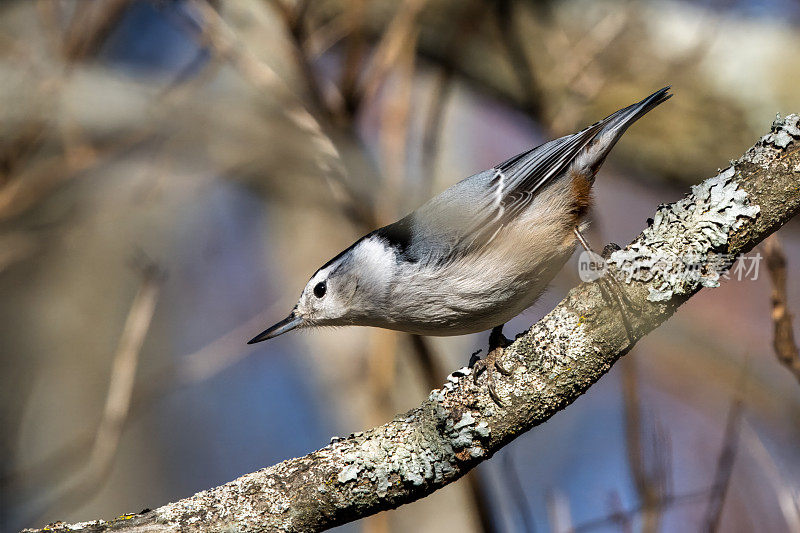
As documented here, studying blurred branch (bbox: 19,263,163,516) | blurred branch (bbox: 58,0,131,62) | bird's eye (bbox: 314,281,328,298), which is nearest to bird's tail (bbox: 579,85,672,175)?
bird's eye (bbox: 314,281,328,298)

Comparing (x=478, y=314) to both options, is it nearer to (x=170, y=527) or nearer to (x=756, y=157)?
(x=756, y=157)

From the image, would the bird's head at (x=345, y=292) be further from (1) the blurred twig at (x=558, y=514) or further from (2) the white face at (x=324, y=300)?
(1) the blurred twig at (x=558, y=514)

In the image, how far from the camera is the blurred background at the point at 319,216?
2.08 m

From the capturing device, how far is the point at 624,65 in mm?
2795

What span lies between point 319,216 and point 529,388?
279cm

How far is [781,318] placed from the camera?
1.30 metres

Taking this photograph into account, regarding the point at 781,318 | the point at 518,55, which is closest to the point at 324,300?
the point at 781,318

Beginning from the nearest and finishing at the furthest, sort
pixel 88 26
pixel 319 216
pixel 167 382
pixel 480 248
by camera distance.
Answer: pixel 480 248 < pixel 167 382 < pixel 88 26 < pixel 319 216

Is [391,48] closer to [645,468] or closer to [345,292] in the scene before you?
[345,292]

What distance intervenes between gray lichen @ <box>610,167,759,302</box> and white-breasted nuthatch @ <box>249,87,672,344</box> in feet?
1.47

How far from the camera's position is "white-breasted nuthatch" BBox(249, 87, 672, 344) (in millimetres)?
1615

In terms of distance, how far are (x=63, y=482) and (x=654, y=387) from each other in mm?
2583

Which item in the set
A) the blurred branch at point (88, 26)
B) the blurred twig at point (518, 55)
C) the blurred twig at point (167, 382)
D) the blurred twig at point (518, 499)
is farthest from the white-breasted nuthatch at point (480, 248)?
the blurred branch at point (88, 26)

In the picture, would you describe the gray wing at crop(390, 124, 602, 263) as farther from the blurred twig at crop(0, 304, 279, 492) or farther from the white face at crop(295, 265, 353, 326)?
the blurred twig at crop(0, 304, 279, 492)
